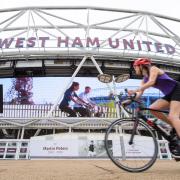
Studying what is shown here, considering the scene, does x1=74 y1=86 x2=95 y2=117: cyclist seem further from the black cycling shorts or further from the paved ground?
the black cycling shorts

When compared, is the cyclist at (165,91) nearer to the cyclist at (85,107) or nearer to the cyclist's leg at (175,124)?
Answer: the cyclist's leg at (175,124)

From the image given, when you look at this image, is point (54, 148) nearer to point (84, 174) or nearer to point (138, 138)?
point (138, 138)

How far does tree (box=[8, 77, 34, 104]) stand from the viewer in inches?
1588

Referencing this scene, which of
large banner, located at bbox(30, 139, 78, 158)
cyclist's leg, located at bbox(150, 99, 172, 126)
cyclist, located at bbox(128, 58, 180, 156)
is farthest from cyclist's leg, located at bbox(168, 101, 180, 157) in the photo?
large banner, located at bbox(30, 139, 78, 158)

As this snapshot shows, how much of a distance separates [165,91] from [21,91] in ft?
121

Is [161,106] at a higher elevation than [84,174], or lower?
higher

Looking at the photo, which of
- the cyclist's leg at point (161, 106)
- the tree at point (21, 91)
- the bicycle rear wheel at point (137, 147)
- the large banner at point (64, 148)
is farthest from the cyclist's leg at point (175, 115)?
the tree at point (21, 91)

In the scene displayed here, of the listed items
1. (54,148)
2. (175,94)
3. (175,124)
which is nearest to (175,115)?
(175,124)

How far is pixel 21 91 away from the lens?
41781mm

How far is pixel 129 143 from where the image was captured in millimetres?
5867

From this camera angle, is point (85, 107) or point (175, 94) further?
point (85, 107)

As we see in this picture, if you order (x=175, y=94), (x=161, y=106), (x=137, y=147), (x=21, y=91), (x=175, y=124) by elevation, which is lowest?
(x=137, y=147)

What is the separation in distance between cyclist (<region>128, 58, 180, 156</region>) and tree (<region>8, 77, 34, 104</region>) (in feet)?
114

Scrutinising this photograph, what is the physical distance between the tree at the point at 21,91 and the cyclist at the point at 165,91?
34.7 metres
